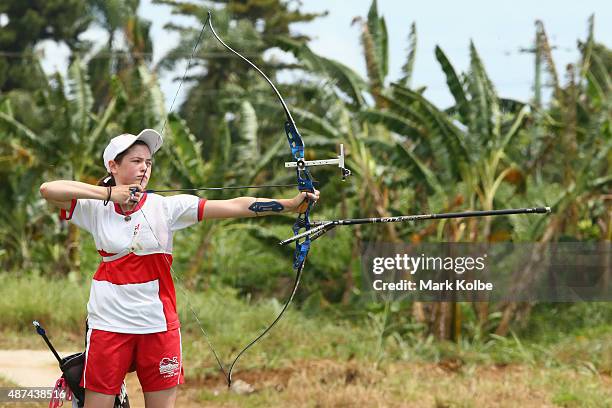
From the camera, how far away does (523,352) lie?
7930mm

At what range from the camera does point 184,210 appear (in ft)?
10.4

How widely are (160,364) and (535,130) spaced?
28.2 feet

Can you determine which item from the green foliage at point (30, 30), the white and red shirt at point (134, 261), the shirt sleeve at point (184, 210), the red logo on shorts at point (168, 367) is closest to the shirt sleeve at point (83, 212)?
the white and red shirt at point (134, 261)

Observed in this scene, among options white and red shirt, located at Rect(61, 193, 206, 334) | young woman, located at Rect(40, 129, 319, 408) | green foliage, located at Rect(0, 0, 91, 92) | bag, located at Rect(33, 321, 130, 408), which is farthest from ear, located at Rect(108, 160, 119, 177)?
green foliage, located at Rect(0, 0, 91, 92)

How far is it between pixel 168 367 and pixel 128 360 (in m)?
0.15

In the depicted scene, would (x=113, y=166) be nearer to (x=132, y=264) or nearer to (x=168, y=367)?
(x=132, y=264)

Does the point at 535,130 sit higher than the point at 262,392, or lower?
higher

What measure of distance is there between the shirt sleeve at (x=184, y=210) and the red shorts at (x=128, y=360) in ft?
1.40

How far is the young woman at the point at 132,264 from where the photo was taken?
3.00 meters

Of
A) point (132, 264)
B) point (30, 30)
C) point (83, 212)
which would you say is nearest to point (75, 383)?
point (132, 264)

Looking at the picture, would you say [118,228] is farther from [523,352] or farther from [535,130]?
[535,130]

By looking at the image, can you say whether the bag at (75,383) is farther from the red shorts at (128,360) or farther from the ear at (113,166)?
the ear at (113,166)

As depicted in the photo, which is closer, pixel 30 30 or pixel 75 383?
pixel 75 383

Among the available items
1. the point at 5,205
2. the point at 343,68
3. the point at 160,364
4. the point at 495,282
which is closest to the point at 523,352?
the point at 495,282
